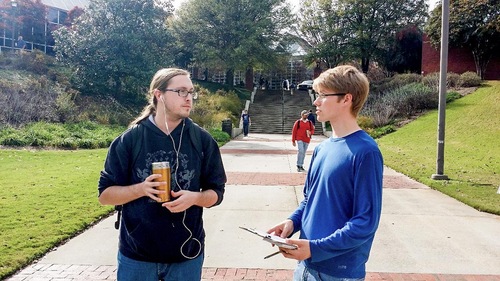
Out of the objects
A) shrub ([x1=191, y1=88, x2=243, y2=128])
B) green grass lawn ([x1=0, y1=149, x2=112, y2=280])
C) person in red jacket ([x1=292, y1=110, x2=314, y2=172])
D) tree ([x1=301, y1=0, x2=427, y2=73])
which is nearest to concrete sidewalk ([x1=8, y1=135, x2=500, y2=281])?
green grass lawn ([x1=0, y1=149, x2=112, y2=280])

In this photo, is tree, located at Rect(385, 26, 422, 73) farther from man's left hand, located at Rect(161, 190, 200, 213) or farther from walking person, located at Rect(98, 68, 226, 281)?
man's left hand, located at Rect(161, 190, 200, 213)

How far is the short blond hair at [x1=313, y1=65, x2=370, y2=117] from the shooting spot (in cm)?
218

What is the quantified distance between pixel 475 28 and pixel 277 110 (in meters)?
16.2

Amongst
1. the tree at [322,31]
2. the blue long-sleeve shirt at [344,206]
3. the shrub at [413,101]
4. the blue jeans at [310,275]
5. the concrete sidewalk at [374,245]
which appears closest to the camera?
the blue long-sleeve shirt at [344,206]

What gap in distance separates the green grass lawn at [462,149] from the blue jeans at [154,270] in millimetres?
6900

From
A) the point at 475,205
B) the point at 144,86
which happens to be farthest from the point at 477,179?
the point at 144,86

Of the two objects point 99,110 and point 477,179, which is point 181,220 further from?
point 99,110

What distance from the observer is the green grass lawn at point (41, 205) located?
16.6ft

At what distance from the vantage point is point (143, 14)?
31.2 m

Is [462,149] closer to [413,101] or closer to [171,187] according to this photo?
[413,101]

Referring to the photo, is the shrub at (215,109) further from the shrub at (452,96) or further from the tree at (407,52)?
the tree at (407,52)

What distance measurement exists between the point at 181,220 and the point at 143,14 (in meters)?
31.2

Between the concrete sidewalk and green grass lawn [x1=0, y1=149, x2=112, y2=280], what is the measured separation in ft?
0.71

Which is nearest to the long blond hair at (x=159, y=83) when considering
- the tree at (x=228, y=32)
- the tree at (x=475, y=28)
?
the tree at (x=475, y=28)
